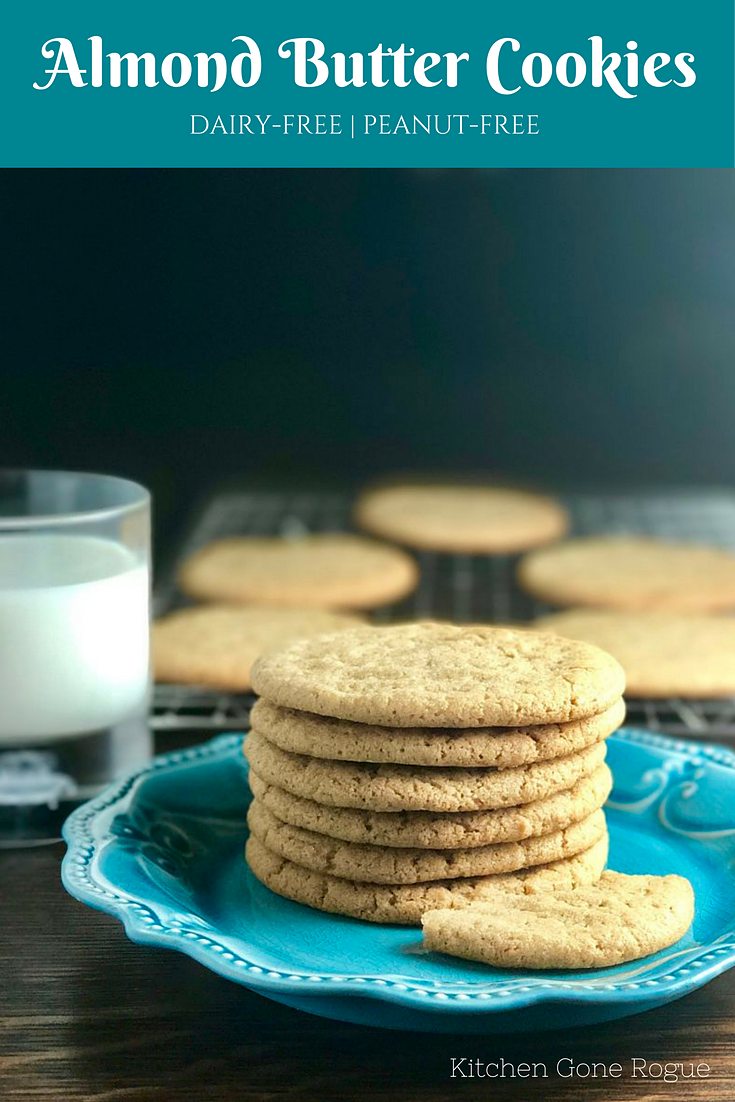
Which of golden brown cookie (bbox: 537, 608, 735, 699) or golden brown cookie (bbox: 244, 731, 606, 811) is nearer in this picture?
golden brown cookie (bbox: 244, 731, 606, 811)

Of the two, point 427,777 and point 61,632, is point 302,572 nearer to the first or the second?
point 61,632

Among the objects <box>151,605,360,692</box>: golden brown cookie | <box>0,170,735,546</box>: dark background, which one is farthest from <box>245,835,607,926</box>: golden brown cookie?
<box>0,170,735,546</box>: dark background

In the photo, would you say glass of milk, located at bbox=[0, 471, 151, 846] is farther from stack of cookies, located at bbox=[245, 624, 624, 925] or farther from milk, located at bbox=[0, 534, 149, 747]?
stack of cookies, located at bbox=[245, 624, 624, 925]

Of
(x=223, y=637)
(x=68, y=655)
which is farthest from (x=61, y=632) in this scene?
(x=223, y=637)

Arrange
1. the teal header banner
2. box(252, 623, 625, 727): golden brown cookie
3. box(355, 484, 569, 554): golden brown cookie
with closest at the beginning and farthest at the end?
box(252, 623, 625, 727): golden brown cookie → the teal header banner → box(355, 484, 569, 554): golden brown cookie

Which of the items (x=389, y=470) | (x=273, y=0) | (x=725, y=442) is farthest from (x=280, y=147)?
(x=725, y=442)

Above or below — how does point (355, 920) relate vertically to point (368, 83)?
below

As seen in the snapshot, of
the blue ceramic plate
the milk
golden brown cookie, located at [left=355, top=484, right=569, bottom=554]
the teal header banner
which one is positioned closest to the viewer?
the blue ceramic plate

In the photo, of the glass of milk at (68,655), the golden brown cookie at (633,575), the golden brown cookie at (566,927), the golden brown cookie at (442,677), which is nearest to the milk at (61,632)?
the glass of milk at (68,655)
